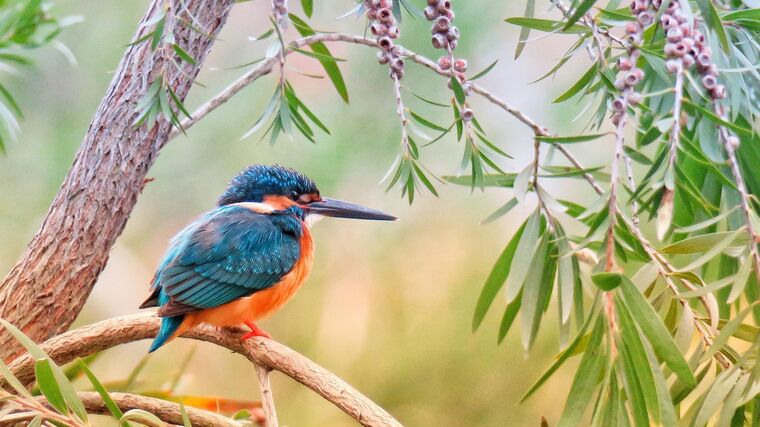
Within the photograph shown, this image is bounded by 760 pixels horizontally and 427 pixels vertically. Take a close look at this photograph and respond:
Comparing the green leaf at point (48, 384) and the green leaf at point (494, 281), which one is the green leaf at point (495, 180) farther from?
the green leaf at point (48, 384)

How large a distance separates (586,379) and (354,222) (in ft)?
6.14

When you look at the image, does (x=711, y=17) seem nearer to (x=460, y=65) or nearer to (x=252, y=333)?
(x=460, y=65)

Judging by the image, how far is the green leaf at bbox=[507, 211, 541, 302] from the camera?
0.82 m

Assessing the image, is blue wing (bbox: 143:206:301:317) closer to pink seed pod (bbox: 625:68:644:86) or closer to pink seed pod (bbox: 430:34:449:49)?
pink seed pod (bbox: 430:34:449:49)

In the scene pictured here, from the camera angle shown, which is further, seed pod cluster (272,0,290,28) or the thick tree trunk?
the thick tree trunk

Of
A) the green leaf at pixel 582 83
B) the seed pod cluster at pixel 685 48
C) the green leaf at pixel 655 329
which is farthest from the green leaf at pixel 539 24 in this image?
the green leaf at pixel 655 329

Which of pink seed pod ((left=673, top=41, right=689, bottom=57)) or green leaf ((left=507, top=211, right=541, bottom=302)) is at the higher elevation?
pink seed pod ((left=673, top=41, right=689, bottom=57))

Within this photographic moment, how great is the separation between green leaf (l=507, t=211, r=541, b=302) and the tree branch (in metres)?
0.24

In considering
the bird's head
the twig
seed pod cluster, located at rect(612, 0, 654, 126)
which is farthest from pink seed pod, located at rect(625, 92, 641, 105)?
the bird's head

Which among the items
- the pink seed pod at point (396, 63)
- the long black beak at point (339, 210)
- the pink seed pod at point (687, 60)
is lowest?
the long black beak at point (339, 210)

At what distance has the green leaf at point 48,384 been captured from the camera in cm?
84

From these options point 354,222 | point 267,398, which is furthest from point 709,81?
point 354,222

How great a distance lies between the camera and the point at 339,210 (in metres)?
1.50

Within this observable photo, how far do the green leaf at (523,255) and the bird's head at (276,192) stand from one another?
0.63 m
